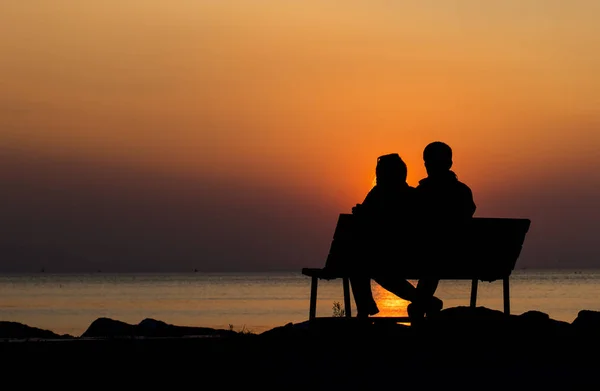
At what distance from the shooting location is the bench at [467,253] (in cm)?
1086

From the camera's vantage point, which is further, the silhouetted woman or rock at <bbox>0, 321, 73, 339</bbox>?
rock at <bbox>0, 321, 73, 339</bbox>

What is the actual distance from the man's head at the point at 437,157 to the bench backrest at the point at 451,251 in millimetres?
556

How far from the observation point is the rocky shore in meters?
8.52

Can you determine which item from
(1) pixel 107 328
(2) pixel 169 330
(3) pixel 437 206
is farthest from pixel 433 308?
(1) pixel 107 328

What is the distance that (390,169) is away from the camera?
1126cm

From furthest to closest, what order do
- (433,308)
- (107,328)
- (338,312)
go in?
(107,328)
(338,312)
(433,308)

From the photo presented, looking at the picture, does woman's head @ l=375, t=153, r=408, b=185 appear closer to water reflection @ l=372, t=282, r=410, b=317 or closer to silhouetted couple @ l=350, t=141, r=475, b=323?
silhouetted couple @ l=350, t=141, r=475, b=323

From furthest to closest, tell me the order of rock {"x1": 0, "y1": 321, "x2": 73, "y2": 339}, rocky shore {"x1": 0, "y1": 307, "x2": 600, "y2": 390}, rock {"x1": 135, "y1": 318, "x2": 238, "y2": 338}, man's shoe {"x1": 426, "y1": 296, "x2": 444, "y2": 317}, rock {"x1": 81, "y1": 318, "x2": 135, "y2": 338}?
rock {"x1": 81, "y1": 318, "x2": 135, "y2": 338}
rock {"x1": 0, "y1": 321, "x2": 73, "y2": 339}
rock {"x1": 135, "y1": 318, "x2": 238, "y2": 338}
man's shoe {"x1": 426, "y1": 296, "x2": 444, "y2": 317}
rocky shore {"x1": 0, "y1": 307, "x2": 600, "y2": 390}

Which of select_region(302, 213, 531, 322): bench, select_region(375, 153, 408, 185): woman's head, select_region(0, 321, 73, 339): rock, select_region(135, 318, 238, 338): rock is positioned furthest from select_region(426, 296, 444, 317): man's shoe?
select_region(0, 321, 73, 339): rock

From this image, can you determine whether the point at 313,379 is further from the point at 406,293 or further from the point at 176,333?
the point at 176,333

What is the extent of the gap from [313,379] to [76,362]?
6.16ft

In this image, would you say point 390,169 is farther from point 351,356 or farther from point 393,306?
point 393,306

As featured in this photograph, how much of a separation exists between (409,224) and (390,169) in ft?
1.95

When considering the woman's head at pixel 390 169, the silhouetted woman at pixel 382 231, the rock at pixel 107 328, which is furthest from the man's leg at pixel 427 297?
the rock at pixel 107 328
